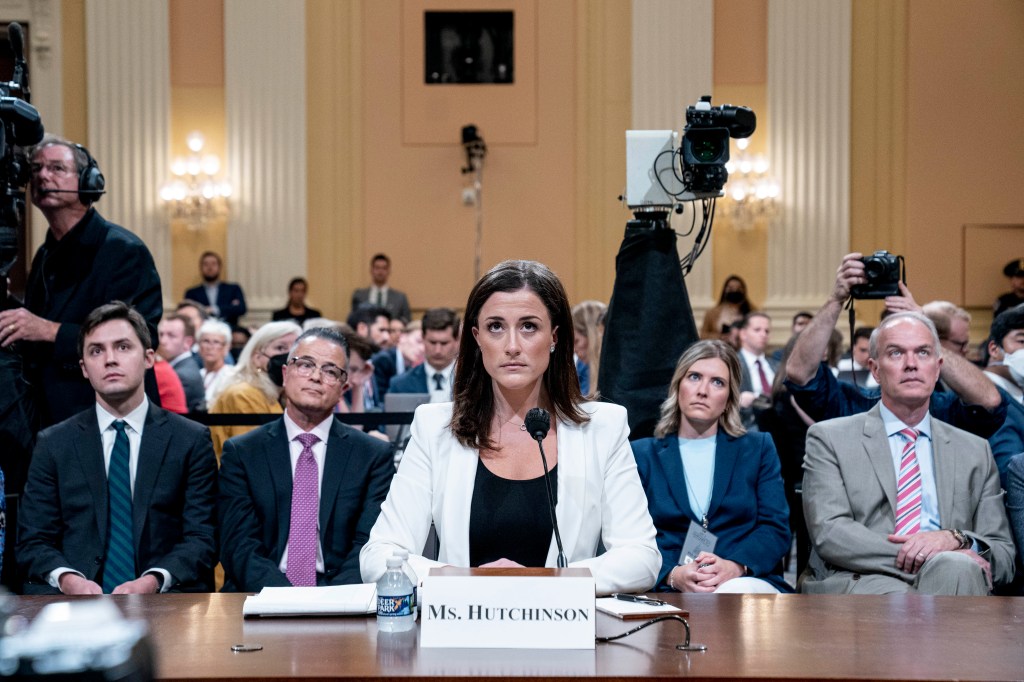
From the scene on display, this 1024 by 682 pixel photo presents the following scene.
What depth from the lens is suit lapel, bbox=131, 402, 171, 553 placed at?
3396mm

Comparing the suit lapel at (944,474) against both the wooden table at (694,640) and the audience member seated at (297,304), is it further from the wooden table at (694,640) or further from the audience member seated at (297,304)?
the audience member seated at (297,304)

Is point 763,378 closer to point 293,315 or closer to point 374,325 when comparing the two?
point 374,325

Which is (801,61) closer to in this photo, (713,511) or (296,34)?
(296,34)

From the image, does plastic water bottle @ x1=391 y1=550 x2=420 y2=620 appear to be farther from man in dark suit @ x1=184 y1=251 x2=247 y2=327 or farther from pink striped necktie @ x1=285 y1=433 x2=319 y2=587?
man in dark suit @ x1=184 y1=251 x2=247 y2=327

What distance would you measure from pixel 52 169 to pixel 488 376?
184 centimetres

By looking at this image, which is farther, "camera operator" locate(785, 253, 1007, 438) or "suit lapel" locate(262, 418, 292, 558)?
"camera operator" locate(785, 253, 1007, 438)

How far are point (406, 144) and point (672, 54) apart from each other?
247cm

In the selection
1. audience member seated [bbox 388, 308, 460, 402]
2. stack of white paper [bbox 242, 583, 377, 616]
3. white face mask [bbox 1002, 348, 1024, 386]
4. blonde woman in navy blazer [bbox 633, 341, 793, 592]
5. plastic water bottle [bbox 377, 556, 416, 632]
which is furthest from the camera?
audience member seated [bbox 388, 308, 460, 402]

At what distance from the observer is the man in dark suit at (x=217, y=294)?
1018cm

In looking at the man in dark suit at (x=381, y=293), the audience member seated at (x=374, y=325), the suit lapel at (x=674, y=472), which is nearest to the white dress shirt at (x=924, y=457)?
the suit lapel at (x=674, y=472)

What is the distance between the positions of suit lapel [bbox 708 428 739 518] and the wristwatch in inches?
26.2

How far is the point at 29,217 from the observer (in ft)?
34.7

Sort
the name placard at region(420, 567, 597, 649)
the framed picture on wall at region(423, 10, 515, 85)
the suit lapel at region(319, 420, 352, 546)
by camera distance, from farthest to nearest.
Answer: the framed picture on wall at region(423, 10, 515, 85) < the suit lapel at region(319, 420, 352, 546) < the name placard at region(420, 567, 597, 649)

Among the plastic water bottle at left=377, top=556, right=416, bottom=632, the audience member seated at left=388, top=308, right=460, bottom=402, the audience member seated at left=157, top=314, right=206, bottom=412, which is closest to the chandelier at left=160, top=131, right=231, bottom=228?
the audience member seated at left=157, top=314, right=206, bottom=412
